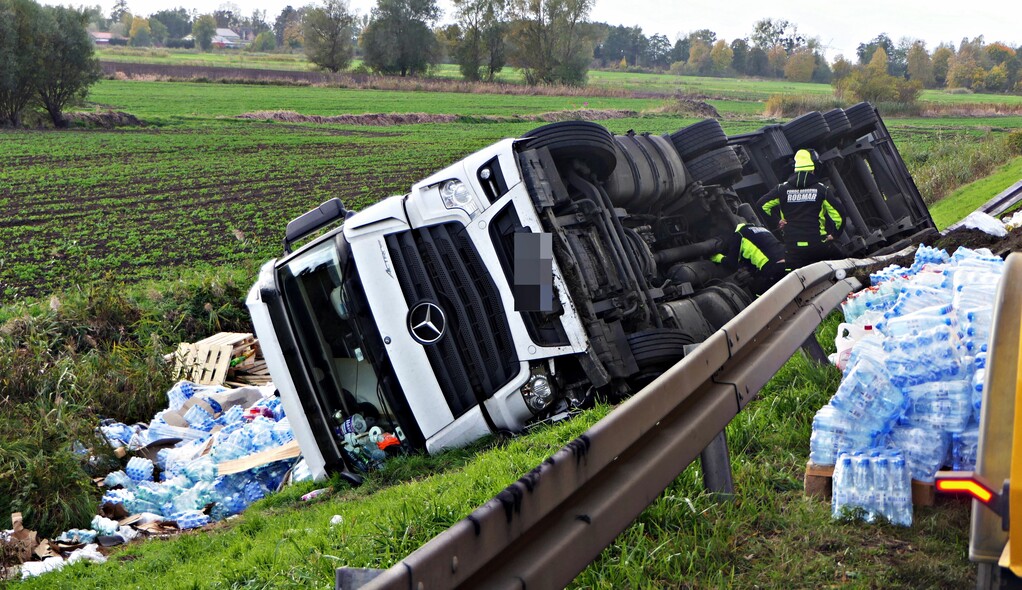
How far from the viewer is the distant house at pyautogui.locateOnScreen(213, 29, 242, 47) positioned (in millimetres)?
120988

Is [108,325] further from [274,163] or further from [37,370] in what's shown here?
[274,163]

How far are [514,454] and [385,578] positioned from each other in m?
2.99

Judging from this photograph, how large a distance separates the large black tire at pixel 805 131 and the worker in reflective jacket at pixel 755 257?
2.30m

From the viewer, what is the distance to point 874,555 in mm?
3260

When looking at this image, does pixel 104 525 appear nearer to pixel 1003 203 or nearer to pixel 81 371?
pixel 81 371

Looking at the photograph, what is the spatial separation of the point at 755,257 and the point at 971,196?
904cm

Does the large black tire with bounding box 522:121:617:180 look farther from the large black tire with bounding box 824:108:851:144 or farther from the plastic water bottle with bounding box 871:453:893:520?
the large black tire with bounding box 824:108:851:144

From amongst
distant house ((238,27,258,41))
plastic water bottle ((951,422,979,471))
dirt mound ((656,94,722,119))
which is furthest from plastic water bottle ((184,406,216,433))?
distant house ((238,27,258,41))

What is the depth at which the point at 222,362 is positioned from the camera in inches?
467

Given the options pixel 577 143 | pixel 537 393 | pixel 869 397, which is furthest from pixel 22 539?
pixel 869 397

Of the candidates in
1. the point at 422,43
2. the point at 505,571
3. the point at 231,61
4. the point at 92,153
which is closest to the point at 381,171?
the point at 92,153

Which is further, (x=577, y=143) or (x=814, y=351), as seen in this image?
(x=577, y=143)

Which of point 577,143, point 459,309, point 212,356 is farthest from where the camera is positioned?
point 212,356

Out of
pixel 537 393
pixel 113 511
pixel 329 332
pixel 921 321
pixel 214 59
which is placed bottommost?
pixel 113 511
